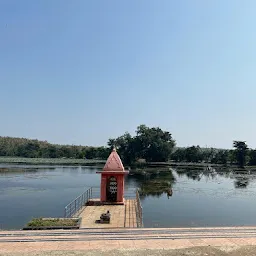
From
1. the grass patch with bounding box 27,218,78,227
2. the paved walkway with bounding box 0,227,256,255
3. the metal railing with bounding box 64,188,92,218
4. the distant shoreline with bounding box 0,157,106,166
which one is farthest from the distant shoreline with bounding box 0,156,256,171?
the paved walkway with bounding box 0,227,256,255

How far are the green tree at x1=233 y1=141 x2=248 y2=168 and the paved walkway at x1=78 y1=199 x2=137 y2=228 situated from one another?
60549 millimetres

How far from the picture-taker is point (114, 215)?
18.5 m

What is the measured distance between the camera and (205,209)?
2855 centimetres

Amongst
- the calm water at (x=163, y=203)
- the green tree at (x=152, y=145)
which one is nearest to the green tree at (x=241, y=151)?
the green tree at (x=152, y=145)

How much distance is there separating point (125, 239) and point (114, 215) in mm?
7111

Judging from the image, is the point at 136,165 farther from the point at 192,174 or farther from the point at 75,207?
the point at 75,207

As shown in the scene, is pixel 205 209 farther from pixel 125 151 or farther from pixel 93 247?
pixel 125 151

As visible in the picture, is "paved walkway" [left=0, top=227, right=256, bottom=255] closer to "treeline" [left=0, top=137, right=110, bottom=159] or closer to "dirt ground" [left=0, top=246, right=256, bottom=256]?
"dirt ground" [left=0, top=246, right=256, bottom=256]

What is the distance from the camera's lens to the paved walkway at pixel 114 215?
16.1 meters

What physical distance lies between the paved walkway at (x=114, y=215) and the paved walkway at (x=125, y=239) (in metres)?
3.24

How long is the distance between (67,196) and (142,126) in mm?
55084

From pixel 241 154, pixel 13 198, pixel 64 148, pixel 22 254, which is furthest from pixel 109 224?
pixel 64 148

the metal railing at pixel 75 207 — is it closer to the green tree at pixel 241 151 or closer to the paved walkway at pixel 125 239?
the paved walkway at pixel 125 239

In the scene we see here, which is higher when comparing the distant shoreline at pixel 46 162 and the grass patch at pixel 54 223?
the distant shoreline at pixel 46 162
